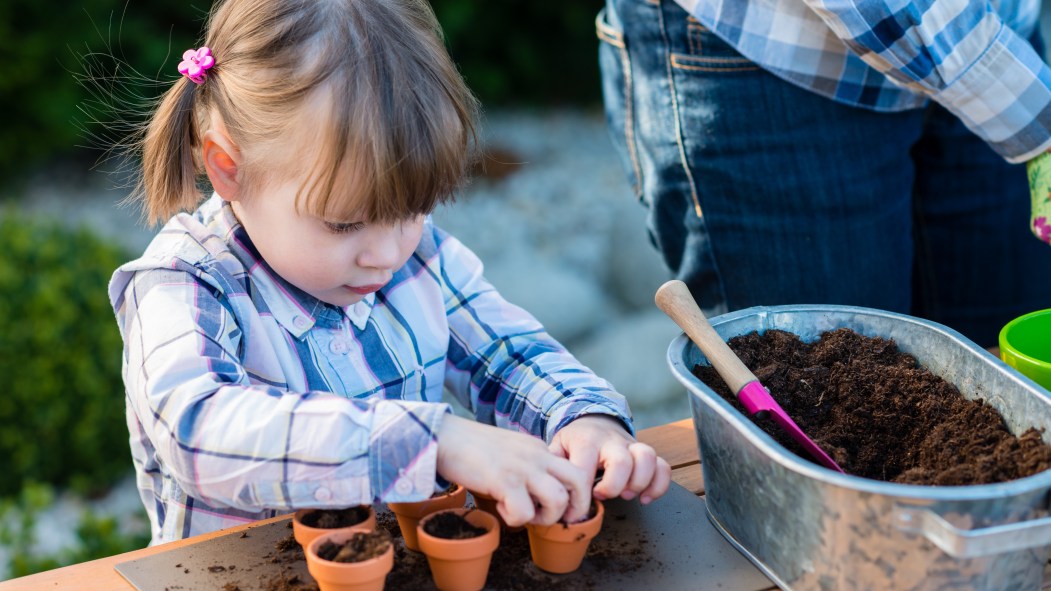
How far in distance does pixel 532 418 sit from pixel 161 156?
0.62 metres

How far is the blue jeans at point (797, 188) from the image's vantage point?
1771 millimetres

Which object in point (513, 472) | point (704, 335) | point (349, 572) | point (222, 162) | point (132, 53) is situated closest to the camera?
point (349, 572)

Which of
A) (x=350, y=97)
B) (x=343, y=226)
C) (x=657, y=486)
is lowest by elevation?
(x=657, y=486)

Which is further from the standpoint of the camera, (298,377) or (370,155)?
(298,377)

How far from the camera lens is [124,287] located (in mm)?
1366

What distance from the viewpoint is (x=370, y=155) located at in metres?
1.26

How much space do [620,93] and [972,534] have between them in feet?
4.16

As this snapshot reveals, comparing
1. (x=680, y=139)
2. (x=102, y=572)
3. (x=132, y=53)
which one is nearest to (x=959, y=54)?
(x=680, y=139)


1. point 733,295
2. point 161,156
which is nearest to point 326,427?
point 161,156

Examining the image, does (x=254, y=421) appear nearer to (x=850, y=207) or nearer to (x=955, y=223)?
(x=850, y=207)

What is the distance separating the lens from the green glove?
1534 mm

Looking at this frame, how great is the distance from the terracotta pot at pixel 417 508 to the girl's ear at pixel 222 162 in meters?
0.48

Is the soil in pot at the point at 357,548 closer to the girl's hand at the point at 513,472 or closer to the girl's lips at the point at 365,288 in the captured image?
the girl's hand at the point at 513,472

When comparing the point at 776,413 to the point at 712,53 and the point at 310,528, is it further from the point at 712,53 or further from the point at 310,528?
the point at 712,53
